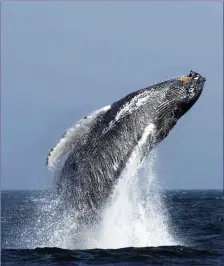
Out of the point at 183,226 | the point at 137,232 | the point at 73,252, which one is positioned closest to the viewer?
the point at 73,252

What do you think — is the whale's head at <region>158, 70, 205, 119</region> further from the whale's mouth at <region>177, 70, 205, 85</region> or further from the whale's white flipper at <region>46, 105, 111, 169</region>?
the whale's white flipper at <region>46, 105, 111, 169</region>

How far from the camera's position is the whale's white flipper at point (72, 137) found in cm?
1339

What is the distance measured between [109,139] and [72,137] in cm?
86

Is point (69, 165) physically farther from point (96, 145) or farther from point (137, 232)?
point (137, 232)

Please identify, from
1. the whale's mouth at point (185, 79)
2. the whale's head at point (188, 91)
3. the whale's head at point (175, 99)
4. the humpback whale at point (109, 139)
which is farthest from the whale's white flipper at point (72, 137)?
the whale's mouth at point (185, 79)

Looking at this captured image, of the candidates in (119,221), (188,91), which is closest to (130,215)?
(119,221)

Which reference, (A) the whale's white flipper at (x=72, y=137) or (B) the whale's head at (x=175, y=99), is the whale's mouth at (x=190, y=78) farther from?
(A) the whale's white flipper at (x=72, y=137)

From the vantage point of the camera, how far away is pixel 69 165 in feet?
43.8

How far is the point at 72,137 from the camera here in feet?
44.2

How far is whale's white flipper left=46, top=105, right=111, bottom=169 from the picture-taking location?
13391 mm

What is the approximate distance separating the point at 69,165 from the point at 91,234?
1.66 m

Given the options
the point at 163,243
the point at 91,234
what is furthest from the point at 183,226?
the point at 91,234

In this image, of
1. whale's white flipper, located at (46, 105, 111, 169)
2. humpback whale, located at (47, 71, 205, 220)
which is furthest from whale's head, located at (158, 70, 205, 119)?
whale's white flipper, located at (46, 105, 111, 169)

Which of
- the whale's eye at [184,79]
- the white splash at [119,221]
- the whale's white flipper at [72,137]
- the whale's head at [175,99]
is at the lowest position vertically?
the white splash at [119,221]
